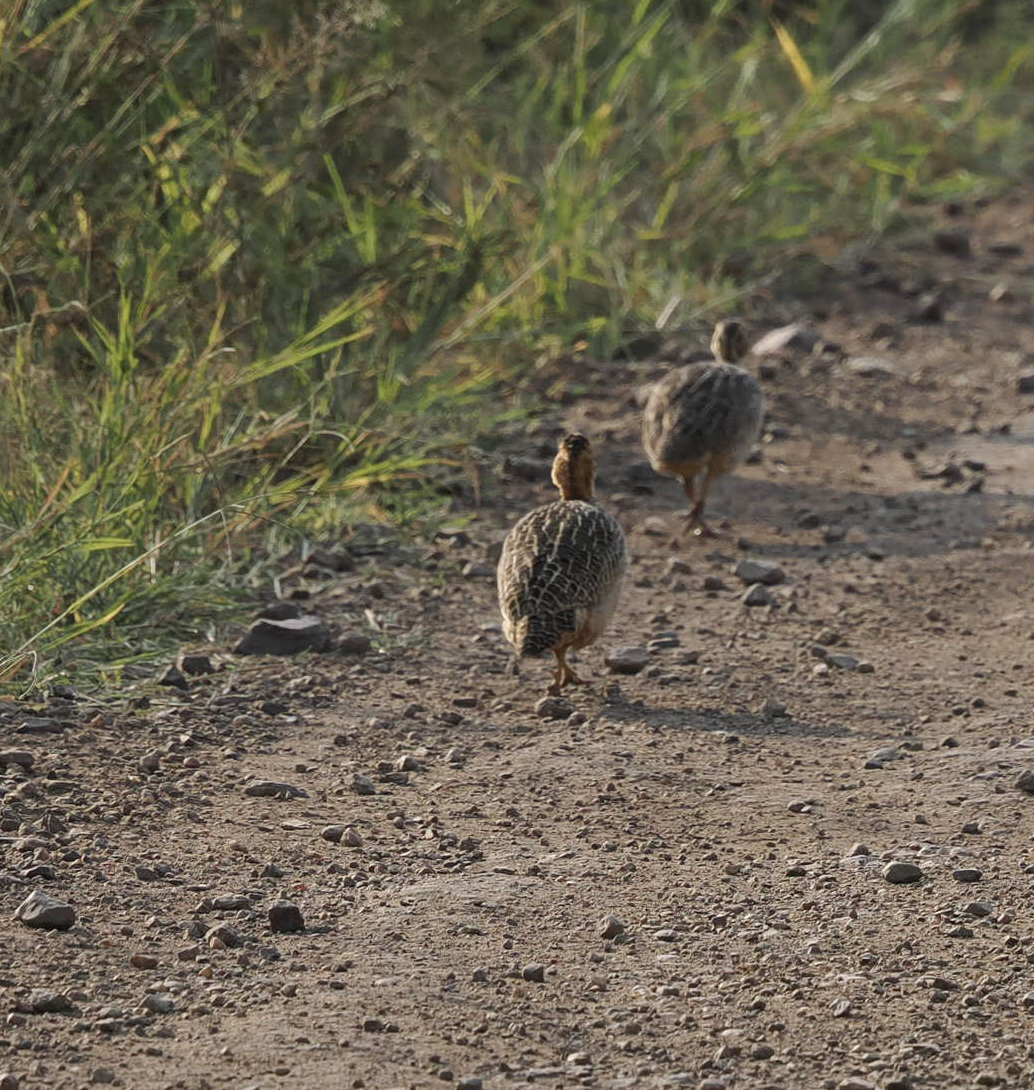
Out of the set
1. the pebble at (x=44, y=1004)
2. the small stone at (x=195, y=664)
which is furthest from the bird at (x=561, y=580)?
the pebble at (x=44, y=1004)

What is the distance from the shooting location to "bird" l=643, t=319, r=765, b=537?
25.5 ft

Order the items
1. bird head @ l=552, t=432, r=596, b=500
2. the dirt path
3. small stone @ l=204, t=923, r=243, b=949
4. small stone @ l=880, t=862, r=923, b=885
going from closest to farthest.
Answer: the dirt path < small stone @ l=204, t=923, r=243, b=949 < small stone @ l=880, t=862, r=923, b=885 < bird head @ l=552, t=432, r=596, b=500

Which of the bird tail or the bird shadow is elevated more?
the bird tail

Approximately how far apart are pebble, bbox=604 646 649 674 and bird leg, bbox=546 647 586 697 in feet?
0.51

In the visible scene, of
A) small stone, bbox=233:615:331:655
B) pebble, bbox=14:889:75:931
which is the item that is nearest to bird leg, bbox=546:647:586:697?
small stone, bbox=233:615:331:655

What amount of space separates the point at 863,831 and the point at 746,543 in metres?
2.79

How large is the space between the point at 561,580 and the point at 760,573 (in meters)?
1.46

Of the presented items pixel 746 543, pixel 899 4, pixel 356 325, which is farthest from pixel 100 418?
pixel 899 4

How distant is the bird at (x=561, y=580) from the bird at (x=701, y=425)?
1320 millimetres

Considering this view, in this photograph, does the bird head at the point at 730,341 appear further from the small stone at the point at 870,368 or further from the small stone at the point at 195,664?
the small stone at the point at 195,664

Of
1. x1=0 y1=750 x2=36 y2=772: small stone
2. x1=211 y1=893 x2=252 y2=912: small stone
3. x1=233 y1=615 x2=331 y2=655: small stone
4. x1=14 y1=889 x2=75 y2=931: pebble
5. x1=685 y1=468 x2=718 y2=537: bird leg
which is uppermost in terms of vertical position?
x1=14 y1=889 x2=75 y2=931: pebble

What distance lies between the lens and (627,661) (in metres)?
6.43

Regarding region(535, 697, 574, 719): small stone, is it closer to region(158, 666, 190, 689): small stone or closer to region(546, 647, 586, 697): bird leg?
region(546, 647, 586, 697): bird leg

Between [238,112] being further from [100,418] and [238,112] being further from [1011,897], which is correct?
[1011,897]
